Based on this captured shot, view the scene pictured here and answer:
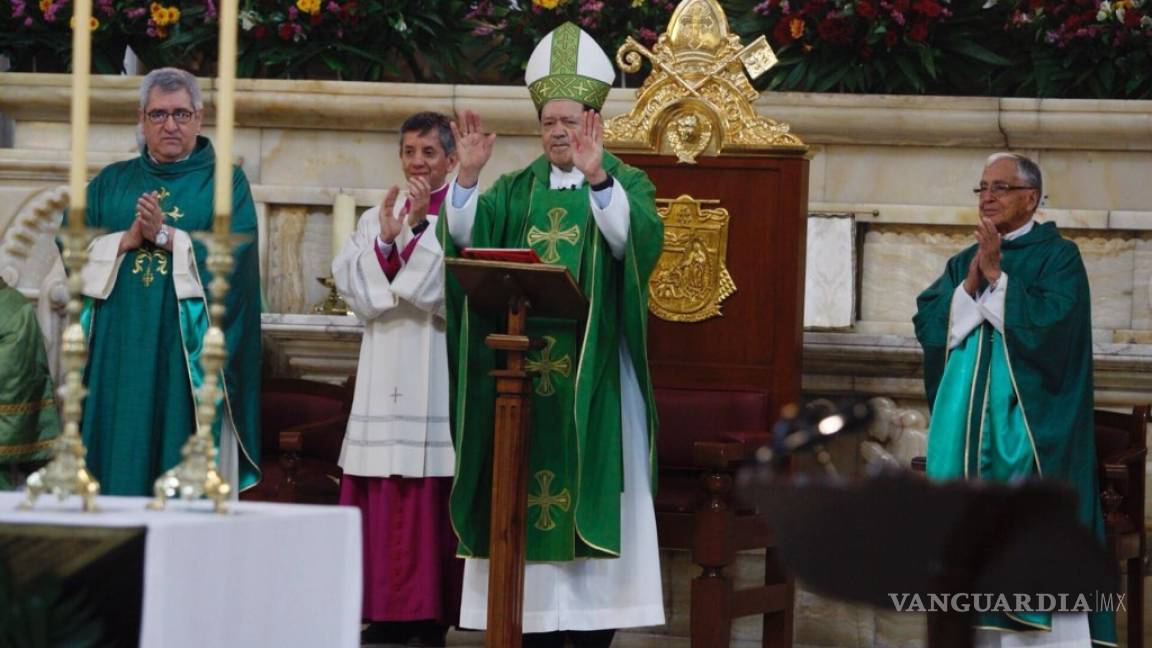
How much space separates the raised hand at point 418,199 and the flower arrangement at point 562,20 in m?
1.87

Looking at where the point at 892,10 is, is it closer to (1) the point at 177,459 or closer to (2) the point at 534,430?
(2) the point at 534,430

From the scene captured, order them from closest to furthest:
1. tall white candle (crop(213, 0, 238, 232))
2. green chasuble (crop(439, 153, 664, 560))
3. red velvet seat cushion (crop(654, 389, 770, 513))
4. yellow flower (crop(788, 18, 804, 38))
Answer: tall white candle (crop(213, 0, 238, 232)), green chasuble (crop(439, 153, 664, 560)), red velvet seat cushion (crop(654, 389, 770, 513)), yellow flower (crop(788, 18, 804, 38))

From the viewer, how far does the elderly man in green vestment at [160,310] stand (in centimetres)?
619

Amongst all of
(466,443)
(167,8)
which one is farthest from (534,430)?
(167,8)

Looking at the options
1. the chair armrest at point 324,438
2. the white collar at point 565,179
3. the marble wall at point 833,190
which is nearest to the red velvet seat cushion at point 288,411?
the chair armrest at point 324,438

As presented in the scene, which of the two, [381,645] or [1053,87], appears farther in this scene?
[1053,87]

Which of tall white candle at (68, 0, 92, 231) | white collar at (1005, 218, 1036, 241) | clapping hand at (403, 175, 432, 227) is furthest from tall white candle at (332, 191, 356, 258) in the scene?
tall white candle at (68, 0, 92, 231)

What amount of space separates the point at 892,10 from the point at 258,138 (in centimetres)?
271

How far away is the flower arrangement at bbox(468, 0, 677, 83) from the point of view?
8109 millimetres

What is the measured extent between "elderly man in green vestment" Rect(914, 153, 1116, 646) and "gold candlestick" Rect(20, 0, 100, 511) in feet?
12.0

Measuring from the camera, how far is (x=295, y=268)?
8.03 metres

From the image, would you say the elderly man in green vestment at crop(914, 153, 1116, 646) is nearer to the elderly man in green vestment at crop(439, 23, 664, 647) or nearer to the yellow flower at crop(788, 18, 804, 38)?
the elderly man in green vestment at crop(439, 23, 664, 647)

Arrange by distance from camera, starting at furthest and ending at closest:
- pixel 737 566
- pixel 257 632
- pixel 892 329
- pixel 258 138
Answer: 1. pixel 258 138
2. pixel 892 329
3. pixel 737 566
4. pixel 257 632

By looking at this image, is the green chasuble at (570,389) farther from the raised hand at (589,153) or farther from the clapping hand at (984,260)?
the clapping hand at (984,260)
